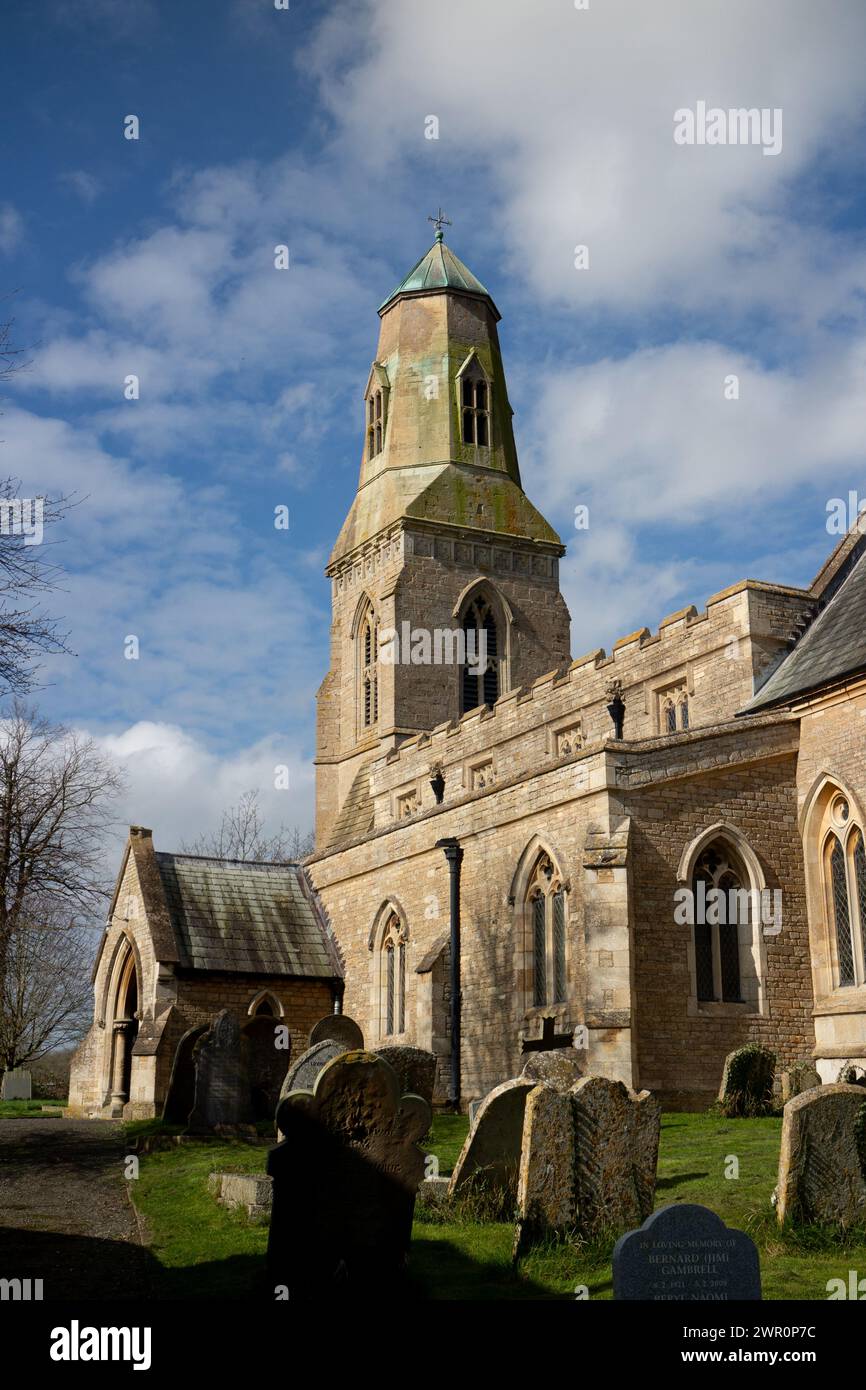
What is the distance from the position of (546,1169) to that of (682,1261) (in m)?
2.91

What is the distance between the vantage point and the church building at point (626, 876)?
59.5 ft

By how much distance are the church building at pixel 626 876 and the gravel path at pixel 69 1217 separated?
5.41 m

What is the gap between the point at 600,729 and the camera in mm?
24562

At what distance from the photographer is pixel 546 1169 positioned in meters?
10.6

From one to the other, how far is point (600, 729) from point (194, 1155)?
11.0m

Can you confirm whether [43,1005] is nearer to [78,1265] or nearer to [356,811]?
[356,811]

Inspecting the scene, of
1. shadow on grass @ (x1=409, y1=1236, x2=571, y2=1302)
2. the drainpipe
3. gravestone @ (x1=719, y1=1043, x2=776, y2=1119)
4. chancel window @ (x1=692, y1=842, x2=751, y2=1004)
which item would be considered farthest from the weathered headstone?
the drainpipe

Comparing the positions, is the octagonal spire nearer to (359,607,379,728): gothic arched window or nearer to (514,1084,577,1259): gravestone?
(359,607,379,728): gothic arched window

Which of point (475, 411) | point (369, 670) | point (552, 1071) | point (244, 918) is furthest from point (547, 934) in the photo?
point (475, 411)

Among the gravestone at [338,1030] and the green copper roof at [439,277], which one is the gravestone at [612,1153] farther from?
the green copper roof at [439,277]

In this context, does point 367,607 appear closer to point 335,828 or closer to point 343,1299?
point 335,828

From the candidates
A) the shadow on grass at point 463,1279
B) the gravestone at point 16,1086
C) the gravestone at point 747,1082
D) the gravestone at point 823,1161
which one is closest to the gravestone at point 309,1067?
the shadow on grass at point 463,1279

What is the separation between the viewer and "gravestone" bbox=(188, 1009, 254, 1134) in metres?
17.8
